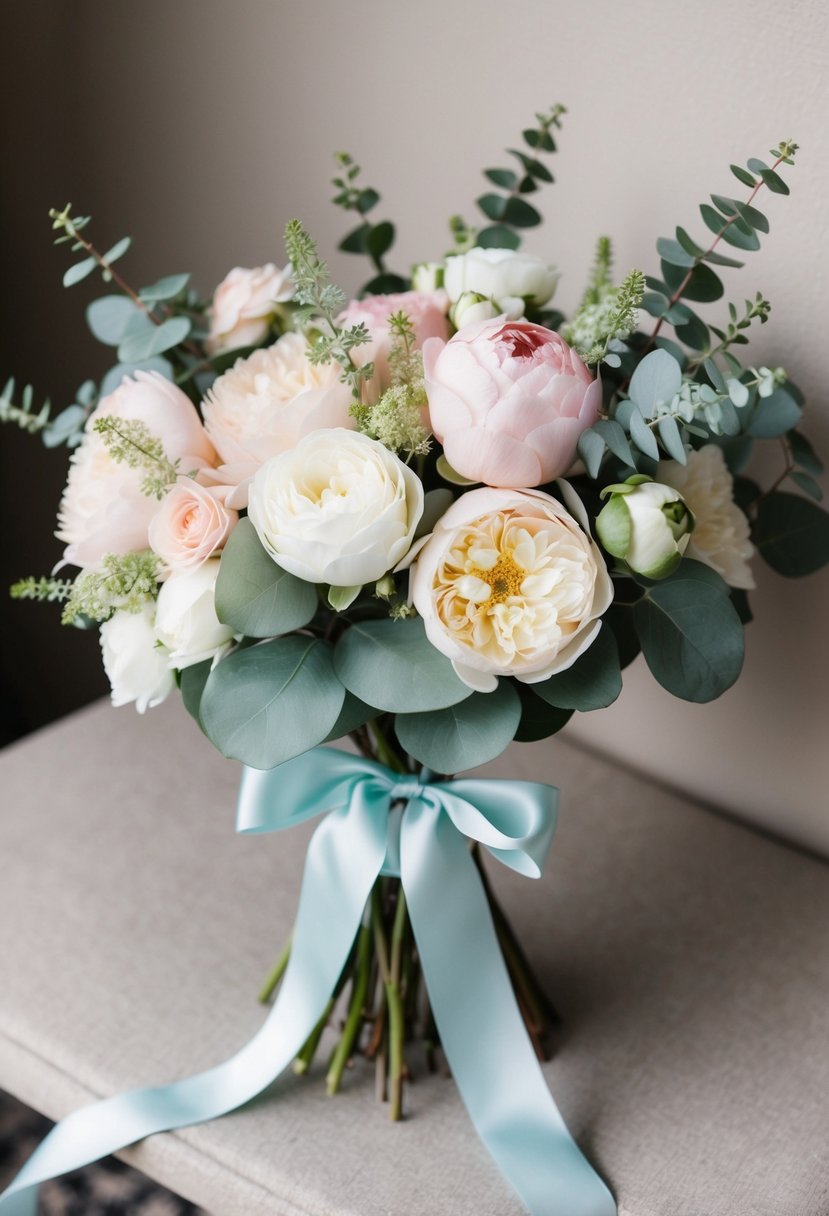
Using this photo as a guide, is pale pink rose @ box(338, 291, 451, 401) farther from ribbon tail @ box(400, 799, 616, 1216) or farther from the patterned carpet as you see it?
the patterned carpet

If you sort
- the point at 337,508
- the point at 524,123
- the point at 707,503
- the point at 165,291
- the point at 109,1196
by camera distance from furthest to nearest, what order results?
the point at 109,1196 < the point at 524,123 < the point at 165,291 < the point at 707,503 < the point at 337,508

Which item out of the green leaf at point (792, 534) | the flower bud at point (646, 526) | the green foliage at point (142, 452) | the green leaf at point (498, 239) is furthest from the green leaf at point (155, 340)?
the green leaf at point (792, 534)

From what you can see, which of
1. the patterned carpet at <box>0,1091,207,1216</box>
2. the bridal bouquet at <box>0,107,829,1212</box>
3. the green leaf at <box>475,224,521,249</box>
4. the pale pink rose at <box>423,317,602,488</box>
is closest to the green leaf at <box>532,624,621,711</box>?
the bridal bouquet at <box>0,107,829,1212</box>

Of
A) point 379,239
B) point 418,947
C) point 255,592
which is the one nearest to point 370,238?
point 379,239

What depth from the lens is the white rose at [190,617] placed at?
0.61 meters

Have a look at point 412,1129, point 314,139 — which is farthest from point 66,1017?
point 314,139

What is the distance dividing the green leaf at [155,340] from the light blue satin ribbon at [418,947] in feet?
0.99

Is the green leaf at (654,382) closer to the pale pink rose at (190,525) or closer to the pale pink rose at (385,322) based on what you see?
the pale pink rose at (385,322)

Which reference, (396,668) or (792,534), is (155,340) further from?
(792,534)

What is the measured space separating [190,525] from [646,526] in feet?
0.85

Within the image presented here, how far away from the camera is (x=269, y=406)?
2.04ft

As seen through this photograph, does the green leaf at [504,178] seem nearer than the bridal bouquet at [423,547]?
No

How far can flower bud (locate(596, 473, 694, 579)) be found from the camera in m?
0.56

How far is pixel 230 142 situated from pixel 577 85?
0.41 m
